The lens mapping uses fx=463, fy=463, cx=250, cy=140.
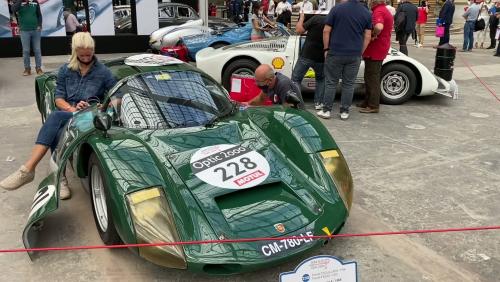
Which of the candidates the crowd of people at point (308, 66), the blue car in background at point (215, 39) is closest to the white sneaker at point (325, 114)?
the crowd of people at point (308, 66)

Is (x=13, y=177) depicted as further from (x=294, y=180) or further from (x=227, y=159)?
(x=294, y=180)

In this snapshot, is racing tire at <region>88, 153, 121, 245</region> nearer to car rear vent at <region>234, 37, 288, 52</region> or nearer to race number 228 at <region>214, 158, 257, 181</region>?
race number 228 at <region>214, 158, 257, 181</region>

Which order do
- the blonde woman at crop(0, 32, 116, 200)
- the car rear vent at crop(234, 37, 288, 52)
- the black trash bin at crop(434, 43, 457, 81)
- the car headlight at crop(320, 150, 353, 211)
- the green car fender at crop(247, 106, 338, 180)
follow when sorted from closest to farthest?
the car headlight at crop(320, 150, 353, 211) → the green car fender at crop(247, 106, 338, 180) → the blonde woman at crop(0, 32, 116, 200) → the car rear vent at crop(234, 37, 288, 52) → the black trash bin at crop(434, 43, 457, 81)

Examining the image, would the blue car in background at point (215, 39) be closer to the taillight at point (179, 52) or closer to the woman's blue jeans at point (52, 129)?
the taillight at point (179, 52)

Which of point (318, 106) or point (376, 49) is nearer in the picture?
point (376, 49)

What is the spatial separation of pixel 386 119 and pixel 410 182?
234 cm

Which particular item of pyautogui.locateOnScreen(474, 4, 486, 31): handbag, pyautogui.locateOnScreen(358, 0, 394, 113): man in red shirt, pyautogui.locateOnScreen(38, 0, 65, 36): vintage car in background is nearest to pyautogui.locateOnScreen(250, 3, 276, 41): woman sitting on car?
pyautogui.locateOnScreen(358, 0, 394, 113): man in red shirt

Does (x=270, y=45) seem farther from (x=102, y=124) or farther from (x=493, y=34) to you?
(x=493, y=34)

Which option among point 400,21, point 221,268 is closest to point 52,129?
point 221,268

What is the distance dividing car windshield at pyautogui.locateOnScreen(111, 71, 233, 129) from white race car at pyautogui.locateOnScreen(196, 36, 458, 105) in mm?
3415

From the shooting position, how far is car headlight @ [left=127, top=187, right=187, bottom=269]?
8.64ft

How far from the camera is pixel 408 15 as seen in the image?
1146 centimetres

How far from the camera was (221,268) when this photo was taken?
2.60 m

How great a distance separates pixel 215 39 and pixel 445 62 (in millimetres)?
4671
